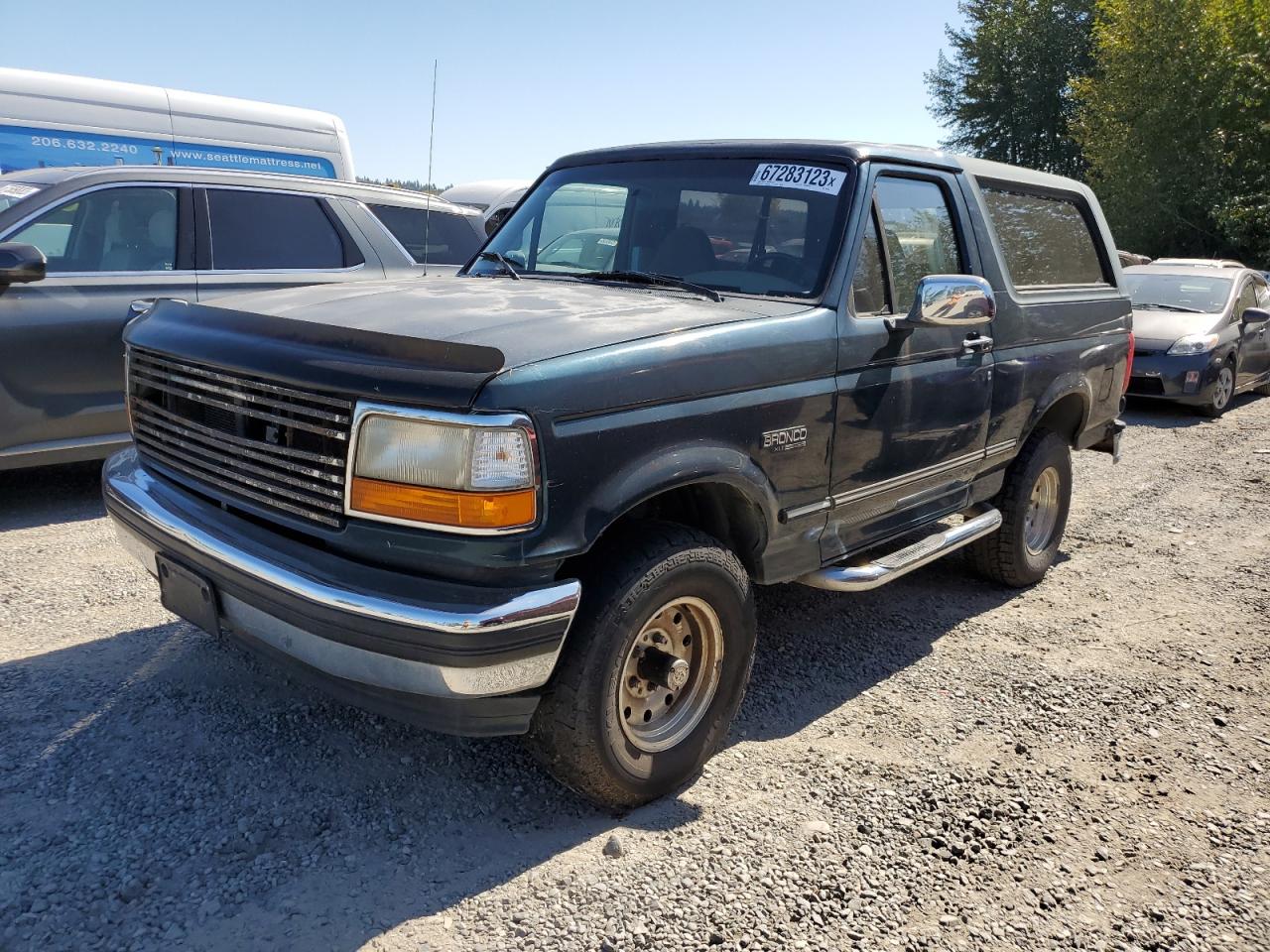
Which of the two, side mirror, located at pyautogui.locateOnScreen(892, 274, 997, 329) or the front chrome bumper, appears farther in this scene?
side mirror, located at pyautogui.locateOnScreen(892, 274, 997, 329)

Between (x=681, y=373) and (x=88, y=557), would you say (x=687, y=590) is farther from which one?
(x=88, y=557)

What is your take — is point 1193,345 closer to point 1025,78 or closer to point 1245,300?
point 1245,300

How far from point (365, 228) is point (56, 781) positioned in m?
4.50

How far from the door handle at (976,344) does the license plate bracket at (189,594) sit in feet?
9.63

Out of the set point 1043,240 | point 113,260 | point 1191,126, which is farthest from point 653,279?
point 1191,126

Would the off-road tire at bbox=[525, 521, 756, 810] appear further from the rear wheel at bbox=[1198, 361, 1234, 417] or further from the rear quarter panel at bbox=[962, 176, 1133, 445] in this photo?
the rear wheel at bbox=[1198, 361, 1234, 417]

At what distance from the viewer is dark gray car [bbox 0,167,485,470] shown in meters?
5.18

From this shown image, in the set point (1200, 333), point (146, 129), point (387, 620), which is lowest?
point (387, 620)

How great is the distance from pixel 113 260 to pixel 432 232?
228 cm

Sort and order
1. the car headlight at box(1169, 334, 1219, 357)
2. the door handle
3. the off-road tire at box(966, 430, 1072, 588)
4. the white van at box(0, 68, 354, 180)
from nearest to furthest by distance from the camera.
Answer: the door handle < the off-road tire at box(966, 430, 1072, 588) < the white van at box(0, 68, 354, 180) < the car headlight at box(1169, 334, 1219, 357)

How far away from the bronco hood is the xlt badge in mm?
384

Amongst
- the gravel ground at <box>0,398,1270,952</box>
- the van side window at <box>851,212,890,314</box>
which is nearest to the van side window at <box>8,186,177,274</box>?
the gravel ground at <box>0,398,1270,952</box>

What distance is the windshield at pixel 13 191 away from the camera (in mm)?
5488

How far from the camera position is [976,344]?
13.0 ft
